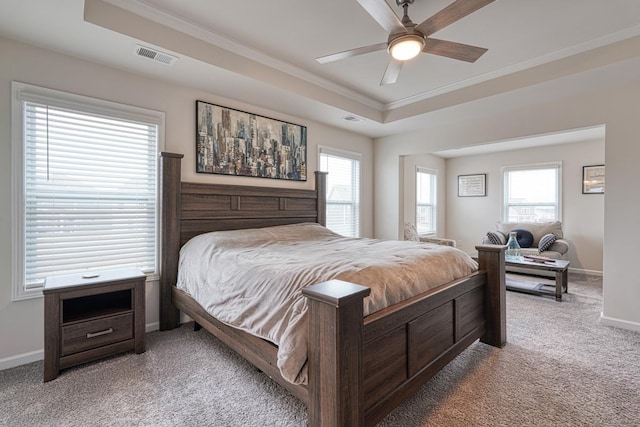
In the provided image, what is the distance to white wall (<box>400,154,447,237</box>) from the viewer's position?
20.6 ft

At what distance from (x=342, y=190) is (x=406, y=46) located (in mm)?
2976

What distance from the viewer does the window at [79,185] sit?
7.72ft

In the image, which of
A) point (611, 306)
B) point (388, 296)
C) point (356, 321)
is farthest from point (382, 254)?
point (611, 306)

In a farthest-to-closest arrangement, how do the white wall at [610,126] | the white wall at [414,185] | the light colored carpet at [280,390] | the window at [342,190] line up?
1. the white wall at [414,185]
2. the window at [342,190]
3. the white wall at [610,126]
4. the light colored carpet at [280,390]

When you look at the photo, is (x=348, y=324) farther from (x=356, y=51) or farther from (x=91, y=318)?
(x=91, y=318)

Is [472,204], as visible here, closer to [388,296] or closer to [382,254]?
[382,254]

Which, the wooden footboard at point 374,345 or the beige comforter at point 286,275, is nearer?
the wooden footboard at point 374,345

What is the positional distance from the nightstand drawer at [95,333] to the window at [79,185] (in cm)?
58

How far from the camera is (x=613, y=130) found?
306 centimetres

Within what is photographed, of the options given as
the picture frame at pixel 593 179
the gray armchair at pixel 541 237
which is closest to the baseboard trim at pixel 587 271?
the gray armchair at pixel 541 237

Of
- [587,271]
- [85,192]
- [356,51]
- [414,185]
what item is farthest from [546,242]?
[85,192]

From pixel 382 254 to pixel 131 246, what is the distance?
2.35 meters

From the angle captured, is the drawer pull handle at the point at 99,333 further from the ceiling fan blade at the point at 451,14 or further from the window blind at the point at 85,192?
the ceiling fan blade at the point at 451,14

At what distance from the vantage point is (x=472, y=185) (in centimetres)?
704
